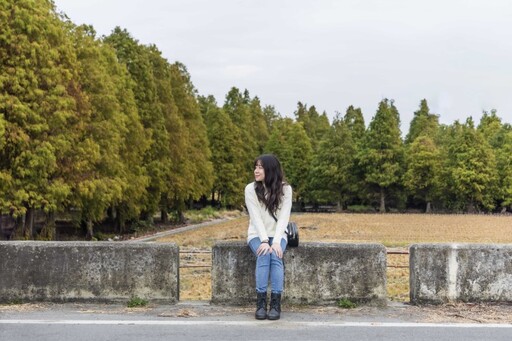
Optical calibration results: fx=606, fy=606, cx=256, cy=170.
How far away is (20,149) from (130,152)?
11263mm

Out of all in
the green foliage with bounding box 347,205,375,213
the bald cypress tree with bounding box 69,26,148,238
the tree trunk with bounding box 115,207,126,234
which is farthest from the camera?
the green foliage with bounding box 347,205,375,213

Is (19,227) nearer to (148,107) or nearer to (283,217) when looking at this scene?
(148,107)

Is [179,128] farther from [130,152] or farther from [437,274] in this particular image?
[437,274]

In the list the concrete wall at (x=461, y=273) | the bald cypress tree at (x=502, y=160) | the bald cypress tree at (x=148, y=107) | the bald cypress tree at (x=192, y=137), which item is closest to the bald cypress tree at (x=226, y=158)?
the bald cypress tree at (x=192, y=137)

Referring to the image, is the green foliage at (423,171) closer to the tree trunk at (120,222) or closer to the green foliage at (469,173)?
the green foliage at (469,173)

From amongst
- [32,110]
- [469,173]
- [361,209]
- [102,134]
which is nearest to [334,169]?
[361,209]

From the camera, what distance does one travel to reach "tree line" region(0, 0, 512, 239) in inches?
924

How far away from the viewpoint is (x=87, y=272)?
24.0 ft

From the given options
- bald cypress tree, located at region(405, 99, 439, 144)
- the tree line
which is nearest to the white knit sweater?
the tree line

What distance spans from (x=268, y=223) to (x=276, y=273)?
58cm

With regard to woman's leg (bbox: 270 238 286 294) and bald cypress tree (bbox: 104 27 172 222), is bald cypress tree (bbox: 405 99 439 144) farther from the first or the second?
woman's leg (bbox: 270 238 286 294)

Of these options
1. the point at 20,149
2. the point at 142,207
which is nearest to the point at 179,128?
the point at 142,207

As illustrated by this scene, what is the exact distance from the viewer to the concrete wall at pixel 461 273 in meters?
7.24

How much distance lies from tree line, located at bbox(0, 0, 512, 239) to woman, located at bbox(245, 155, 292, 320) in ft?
57.3
